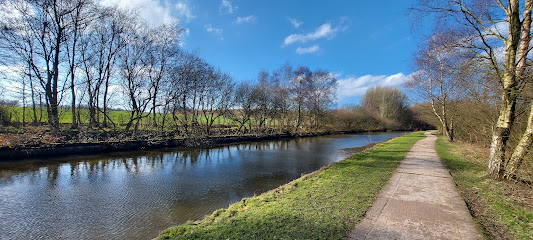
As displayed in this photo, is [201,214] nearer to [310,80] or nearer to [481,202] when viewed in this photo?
[481,202]

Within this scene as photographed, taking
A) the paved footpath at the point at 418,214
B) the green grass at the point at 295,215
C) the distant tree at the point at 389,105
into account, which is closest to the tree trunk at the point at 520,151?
the paved footpath at the point at 418,214

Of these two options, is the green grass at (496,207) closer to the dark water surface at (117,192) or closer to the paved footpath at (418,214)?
the paved footpath at (418,214)

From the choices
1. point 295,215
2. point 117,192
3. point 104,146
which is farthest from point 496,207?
point 104,146

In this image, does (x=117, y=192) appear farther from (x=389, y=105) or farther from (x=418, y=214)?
(x=389, y=105)

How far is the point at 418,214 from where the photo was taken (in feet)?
12.1

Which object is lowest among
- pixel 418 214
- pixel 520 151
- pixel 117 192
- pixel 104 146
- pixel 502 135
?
pixel 117 192

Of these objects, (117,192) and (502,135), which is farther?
(117,192)

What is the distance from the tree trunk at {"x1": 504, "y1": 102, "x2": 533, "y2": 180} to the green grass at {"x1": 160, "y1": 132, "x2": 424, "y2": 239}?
2576 mm

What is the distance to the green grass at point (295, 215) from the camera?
9.92 ft

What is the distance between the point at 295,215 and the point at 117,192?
550 centimetres

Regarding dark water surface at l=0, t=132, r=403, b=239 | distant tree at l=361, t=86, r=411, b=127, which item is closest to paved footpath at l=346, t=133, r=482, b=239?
dark water surface at l=0, t=132, r=403, b=239

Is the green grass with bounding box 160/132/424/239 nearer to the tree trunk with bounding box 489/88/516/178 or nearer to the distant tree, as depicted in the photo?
the tree trunk with bounding box 489/88/516/178

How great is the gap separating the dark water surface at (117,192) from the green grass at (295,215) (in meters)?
1.25

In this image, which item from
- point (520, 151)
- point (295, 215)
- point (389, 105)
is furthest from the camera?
point (389, 105)
